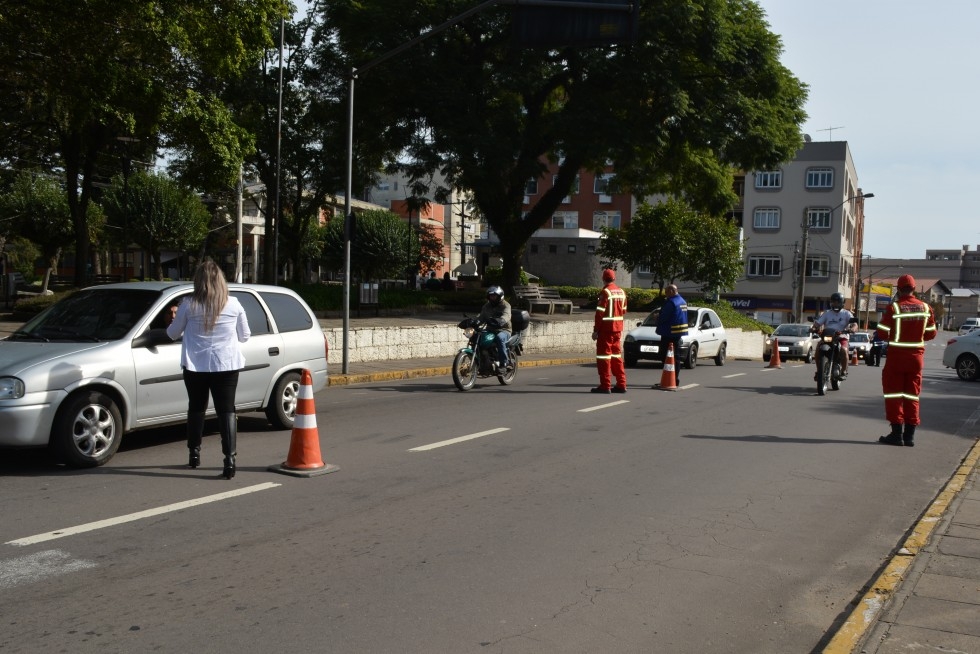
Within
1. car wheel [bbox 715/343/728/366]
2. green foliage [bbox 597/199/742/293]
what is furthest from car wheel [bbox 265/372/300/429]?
green foliage [bbox 597/199/742/293]

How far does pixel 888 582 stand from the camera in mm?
4938

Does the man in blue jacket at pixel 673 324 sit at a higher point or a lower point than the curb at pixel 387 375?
higher

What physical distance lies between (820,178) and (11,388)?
73790mm

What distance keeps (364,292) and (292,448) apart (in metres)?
18.9

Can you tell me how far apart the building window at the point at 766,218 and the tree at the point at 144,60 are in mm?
61872

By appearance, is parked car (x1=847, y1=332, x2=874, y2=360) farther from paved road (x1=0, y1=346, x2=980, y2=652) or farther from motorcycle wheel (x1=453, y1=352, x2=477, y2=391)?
paved road (x1=0, y1=346, x2=980, y2=652)

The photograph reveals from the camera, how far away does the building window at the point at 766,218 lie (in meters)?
74.4

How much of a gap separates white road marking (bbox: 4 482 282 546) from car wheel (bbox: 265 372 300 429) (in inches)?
105

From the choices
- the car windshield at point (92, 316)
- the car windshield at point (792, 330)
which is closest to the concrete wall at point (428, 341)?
the car windshield at point (92, 316)

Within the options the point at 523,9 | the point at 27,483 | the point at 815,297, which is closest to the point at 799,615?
the point at 27,483

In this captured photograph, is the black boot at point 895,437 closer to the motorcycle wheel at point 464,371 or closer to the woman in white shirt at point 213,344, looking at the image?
the motorcycle wheel at point 464,371

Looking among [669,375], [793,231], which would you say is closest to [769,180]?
[793,231]

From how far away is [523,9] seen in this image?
505 inches

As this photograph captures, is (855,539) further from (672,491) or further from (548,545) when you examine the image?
(548,545)
